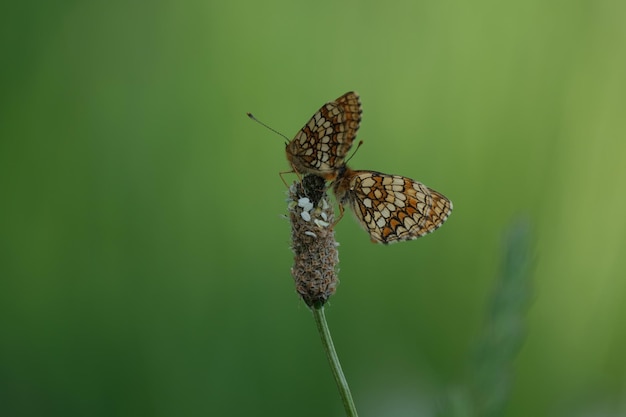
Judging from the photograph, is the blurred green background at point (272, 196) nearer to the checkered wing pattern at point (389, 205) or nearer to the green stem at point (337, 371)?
the checkered wing pattern at point (389, 205)

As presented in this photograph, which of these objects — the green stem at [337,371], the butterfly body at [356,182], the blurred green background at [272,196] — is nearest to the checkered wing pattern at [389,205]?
the butterfly body at [356,182]

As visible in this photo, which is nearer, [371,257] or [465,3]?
[371,257]

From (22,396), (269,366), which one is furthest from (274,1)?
(22,396)

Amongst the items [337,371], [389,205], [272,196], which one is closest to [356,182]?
[389,205]

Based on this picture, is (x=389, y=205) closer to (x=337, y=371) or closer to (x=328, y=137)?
(x=328, y=137)

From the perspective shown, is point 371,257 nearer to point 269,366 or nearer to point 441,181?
point 441,181

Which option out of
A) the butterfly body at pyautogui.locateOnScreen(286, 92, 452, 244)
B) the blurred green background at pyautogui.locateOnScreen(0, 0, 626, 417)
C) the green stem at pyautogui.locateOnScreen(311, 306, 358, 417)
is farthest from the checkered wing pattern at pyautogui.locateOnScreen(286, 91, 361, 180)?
the blurred green background at pyautogui.locateOnScreen(0, 0, 626, 417)

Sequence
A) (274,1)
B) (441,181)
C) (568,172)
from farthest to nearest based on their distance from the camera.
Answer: (274,1) → (441,181) → (568,172)
